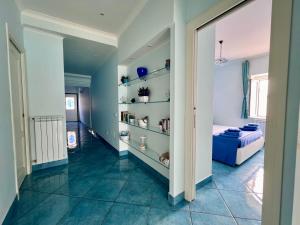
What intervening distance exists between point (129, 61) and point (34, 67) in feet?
5.95

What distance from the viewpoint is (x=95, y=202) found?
196 centimetres

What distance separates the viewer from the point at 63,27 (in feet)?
9.20

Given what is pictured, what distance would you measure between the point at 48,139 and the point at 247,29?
4668 mm

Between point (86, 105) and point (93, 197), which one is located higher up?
point (86, 105)

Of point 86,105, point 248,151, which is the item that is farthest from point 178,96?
point 86,105

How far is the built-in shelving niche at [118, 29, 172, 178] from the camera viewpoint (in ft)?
7.81

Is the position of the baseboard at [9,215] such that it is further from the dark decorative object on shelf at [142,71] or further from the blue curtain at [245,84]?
the blue curtain at [245,84]

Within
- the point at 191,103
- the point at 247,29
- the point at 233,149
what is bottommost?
the point at 233,149

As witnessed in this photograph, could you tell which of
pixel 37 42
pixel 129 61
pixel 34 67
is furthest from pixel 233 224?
pixel 37 42

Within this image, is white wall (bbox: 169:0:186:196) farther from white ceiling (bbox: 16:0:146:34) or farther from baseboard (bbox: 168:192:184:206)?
white ceiling (bbox: 16:0:146:34)

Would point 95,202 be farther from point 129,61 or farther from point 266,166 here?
point 129,61

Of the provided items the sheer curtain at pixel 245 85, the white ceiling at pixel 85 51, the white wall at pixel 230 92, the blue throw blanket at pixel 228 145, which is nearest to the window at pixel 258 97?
the sheer curtain at pixel 245 85

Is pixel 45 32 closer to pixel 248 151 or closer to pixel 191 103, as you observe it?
pixel 191 103

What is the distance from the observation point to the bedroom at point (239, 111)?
6.57 feet
